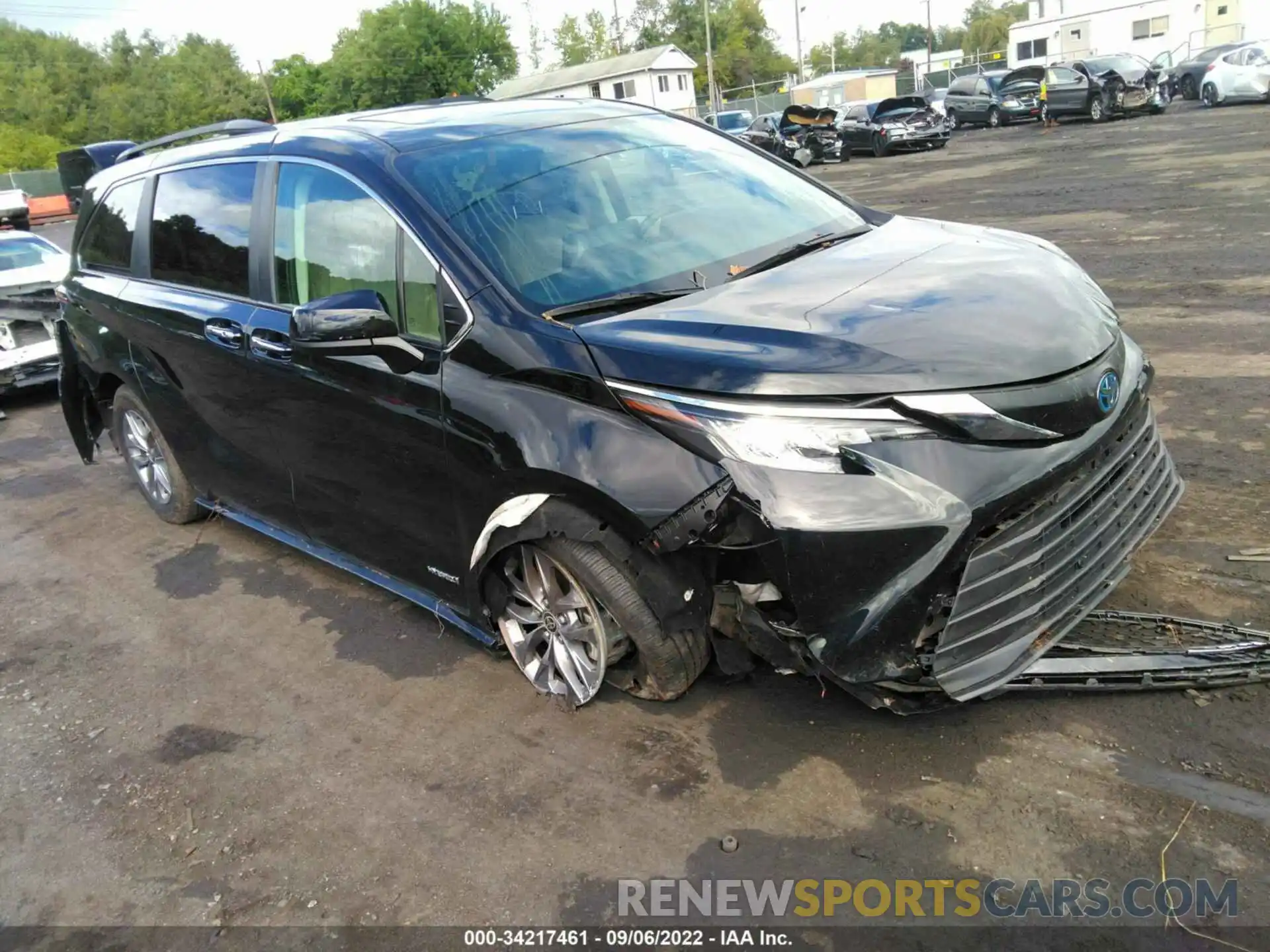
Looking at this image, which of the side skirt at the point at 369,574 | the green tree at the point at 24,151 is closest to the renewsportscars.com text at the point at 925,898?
the side skirt at the point at 369,574

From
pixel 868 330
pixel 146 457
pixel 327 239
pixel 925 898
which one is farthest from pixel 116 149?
pixel 925 898

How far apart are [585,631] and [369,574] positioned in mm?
1249

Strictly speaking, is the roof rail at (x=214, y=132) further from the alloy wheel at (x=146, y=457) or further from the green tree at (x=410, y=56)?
the green tree at (x=410, y=56)

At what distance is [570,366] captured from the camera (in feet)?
9.98

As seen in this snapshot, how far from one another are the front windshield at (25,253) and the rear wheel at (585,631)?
30.2 ft

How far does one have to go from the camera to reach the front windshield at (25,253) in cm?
1027

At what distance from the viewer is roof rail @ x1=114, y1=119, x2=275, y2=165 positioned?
15.8 feet

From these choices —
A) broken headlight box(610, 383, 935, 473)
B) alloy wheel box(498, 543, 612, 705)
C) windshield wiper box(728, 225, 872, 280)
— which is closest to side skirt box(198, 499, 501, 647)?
alloy wheel box(498, 543, 612, 705)

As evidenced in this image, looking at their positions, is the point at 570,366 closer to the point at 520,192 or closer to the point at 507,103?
the point at 520,192

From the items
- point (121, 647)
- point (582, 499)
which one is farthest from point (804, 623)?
point (121, 647)

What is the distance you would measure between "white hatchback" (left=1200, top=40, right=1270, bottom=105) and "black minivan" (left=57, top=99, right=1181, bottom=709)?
2462cm

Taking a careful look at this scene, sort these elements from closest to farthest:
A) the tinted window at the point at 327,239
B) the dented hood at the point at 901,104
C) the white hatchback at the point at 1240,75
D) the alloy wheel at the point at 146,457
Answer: the tinted window at the point at 327,239, the alloy wheel at the point at 146,457, the white hatchback at the point at 1240,75, the dented hood at the point at 901,104

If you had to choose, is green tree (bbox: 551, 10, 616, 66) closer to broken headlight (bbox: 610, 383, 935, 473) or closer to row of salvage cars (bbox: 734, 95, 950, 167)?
row of salvage cars (bbox: 734, 95, 950, 167)

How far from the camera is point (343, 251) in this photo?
3811mm
